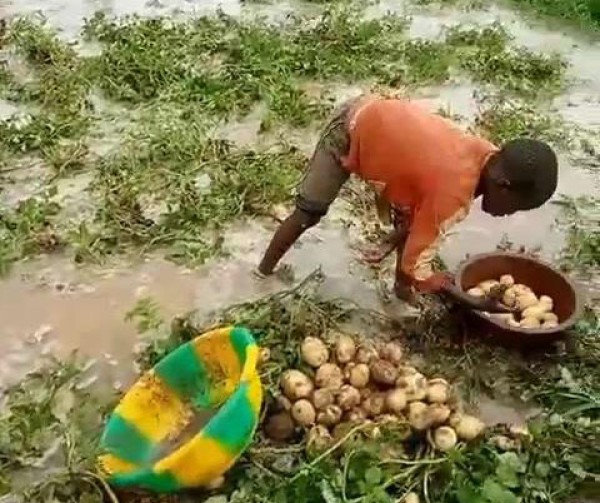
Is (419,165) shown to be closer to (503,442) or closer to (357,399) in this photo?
(357,399)

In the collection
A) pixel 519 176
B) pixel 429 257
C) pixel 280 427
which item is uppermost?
pixel 519 176

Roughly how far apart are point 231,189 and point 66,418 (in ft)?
5.49

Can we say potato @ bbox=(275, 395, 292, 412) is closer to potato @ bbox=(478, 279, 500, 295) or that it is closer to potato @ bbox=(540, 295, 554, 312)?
potato @ bbox=(478, 279, 500, 295)

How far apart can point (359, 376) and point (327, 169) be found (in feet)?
2.97

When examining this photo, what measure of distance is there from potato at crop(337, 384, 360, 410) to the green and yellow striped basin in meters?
0.34

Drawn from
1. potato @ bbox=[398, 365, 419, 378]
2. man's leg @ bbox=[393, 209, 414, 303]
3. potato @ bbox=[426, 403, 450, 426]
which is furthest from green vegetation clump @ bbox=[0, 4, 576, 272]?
potato @ bbox=[426, 403, 450, 426]

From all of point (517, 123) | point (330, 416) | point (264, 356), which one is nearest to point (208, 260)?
point (264, 356)

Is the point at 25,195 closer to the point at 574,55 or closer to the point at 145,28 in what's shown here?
the point at 145,28

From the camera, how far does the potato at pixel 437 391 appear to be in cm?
349

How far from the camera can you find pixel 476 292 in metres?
4.06

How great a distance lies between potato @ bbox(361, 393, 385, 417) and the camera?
346 cm

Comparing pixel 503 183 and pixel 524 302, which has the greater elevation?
pixel 503 183

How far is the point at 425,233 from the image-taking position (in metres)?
3.70

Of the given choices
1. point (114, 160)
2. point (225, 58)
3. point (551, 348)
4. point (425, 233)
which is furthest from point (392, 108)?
point (225, 58)
